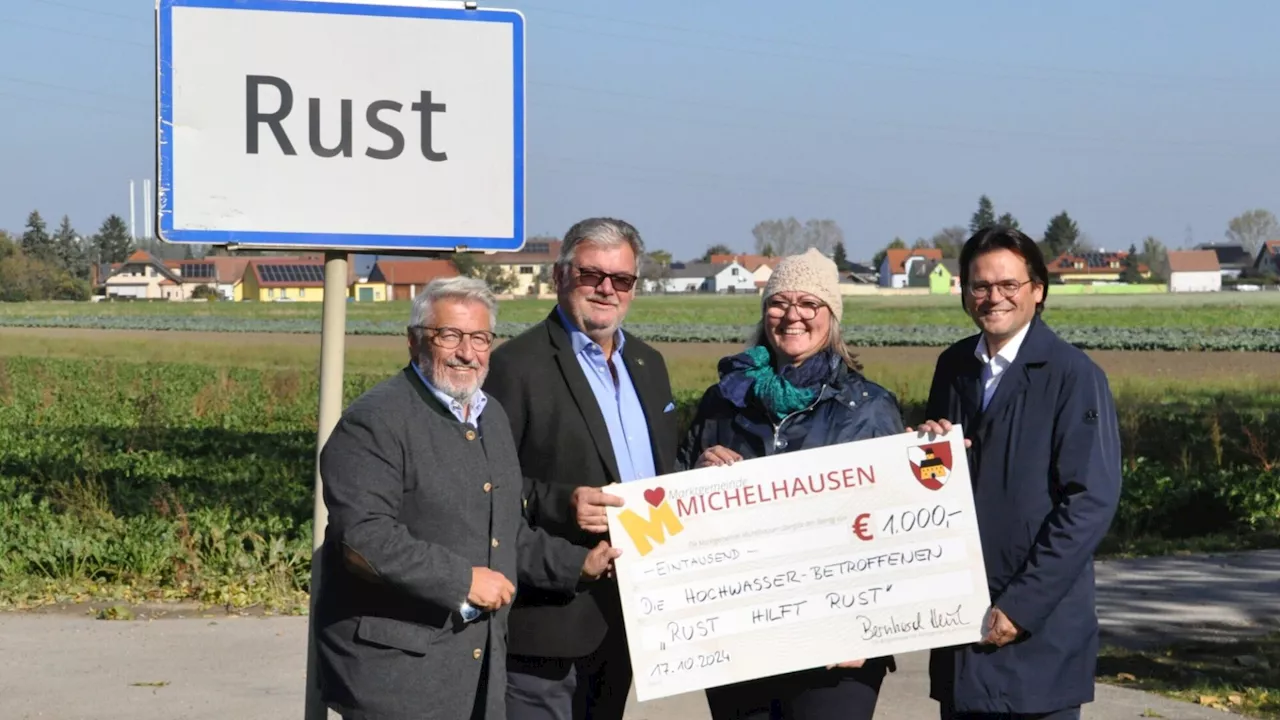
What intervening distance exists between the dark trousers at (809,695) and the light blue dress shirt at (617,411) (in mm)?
679

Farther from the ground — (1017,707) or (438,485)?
(438,485)

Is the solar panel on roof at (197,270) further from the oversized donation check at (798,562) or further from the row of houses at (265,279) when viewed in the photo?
the oversized donation check at (798,562)

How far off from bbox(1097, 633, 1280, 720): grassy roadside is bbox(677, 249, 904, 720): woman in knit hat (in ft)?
10.9

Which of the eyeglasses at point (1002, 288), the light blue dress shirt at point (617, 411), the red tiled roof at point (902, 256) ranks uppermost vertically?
the red tiled roof at point (902, 256)

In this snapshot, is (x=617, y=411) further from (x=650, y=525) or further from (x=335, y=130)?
(x=335, y=130)

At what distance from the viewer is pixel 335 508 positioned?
12.5 feet

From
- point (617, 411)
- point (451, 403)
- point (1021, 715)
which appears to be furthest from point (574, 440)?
point (1021, 715)

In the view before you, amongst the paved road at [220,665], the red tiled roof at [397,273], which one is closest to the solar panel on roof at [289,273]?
the red tiled roof at [397,273]

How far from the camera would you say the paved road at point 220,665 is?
6.96 m

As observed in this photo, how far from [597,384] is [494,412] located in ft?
1.54

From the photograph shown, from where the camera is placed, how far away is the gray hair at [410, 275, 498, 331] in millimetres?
4008

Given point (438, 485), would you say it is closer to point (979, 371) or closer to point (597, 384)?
point (597, 384)

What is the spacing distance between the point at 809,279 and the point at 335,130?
1.33 metres

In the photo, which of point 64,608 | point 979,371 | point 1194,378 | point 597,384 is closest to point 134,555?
point 64,608
